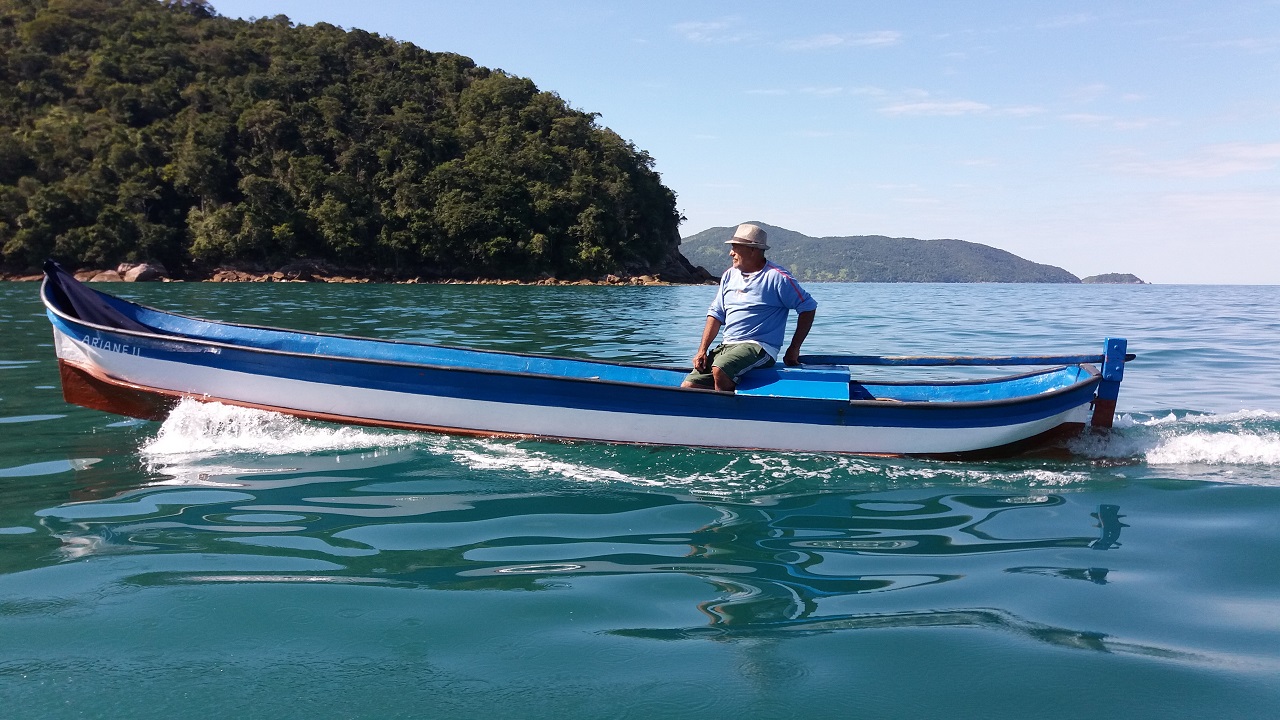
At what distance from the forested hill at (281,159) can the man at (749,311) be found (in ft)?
206

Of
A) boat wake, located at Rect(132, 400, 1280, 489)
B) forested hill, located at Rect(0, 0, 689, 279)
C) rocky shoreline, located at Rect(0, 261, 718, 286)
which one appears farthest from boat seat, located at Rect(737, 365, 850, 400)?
forested hill, located at Rect(0, 0, 689, 279)

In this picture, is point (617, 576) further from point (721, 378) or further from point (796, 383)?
point (796, 383)

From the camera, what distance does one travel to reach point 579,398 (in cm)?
731

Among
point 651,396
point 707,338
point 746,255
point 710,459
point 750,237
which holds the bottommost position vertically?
point 710,459

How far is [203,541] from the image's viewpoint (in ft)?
15.8

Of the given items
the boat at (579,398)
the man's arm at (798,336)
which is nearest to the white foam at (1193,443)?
the boat at (579,398)

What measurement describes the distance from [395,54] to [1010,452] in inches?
3532

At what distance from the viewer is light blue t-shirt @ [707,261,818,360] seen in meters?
7.21

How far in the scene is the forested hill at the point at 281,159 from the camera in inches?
2375

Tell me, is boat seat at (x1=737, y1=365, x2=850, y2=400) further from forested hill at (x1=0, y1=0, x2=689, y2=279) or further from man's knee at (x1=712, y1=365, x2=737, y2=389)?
forested hill at (x1=0, y1=0, x2=689, y2=279)

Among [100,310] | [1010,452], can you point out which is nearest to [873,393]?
[1010,452]

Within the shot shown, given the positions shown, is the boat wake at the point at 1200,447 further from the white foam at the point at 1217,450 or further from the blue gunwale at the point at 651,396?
the blue gunwale at the point at 651,396

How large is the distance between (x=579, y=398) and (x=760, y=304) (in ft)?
6.02

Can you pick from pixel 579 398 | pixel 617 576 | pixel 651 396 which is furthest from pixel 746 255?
pixel 617 576
